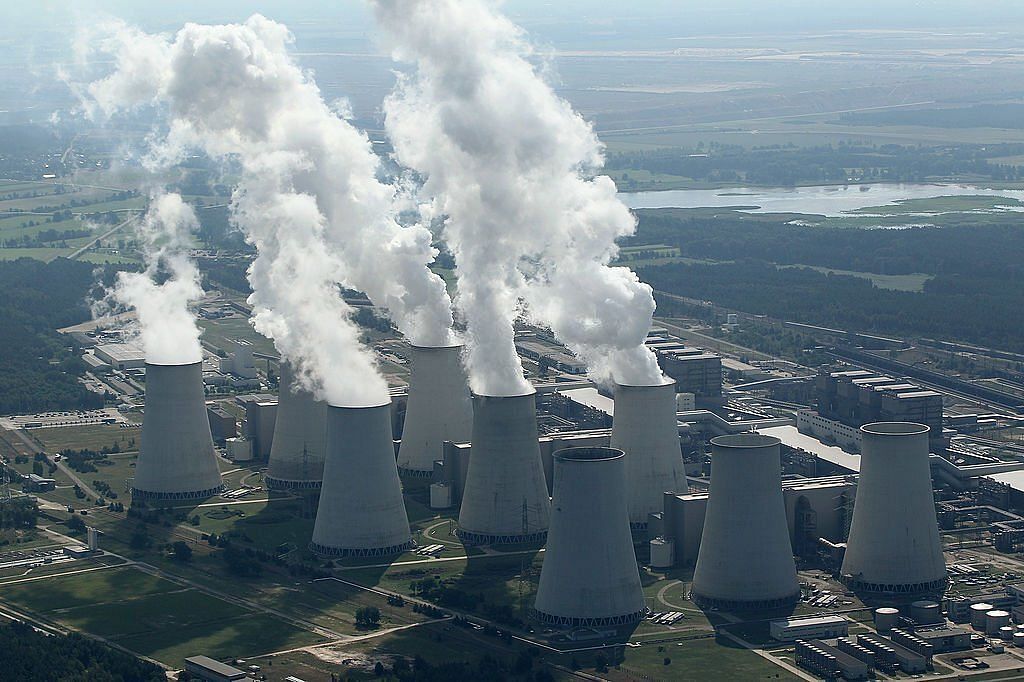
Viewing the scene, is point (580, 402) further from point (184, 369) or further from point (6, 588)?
point (6, 588)

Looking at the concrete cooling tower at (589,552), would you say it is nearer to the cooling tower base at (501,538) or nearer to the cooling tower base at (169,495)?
the cooling tower base at (501,538)

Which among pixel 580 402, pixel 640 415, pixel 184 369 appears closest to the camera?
pixel 640 415

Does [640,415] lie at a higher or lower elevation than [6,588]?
higher

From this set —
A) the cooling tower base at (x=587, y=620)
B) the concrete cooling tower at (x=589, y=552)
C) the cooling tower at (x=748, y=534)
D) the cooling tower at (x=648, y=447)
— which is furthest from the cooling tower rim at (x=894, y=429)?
the cooling tower base at (x=587, y=620)

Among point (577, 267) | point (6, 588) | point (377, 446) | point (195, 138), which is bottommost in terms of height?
point (6, 588)

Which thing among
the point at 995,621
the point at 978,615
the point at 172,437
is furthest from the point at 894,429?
the point at 172,437

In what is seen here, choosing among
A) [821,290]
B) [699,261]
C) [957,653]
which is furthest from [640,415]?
[699,261]

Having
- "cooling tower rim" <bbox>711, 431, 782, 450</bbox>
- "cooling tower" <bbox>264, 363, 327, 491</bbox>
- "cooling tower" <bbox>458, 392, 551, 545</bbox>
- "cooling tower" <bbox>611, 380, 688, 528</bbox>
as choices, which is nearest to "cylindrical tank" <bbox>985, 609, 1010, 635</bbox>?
"cooling tower rim" <bbox>711, 431, 782, 450</bbox>

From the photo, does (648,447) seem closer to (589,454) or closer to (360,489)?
(589,454)
